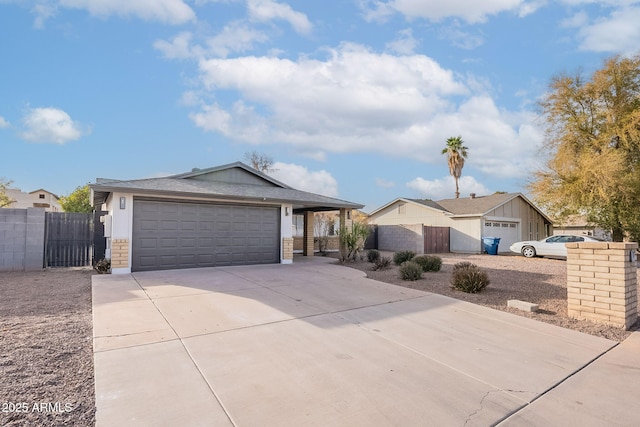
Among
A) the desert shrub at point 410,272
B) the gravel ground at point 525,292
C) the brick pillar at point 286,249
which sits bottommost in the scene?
the gravel ground at point 525,292

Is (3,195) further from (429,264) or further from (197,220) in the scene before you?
(429,264)

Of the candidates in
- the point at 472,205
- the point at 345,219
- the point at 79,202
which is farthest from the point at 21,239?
the point at 472,205

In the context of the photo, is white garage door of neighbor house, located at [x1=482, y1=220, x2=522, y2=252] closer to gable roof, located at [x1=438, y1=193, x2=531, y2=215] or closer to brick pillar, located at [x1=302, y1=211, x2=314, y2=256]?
gable roof, located at [x1=438, y1=193, x2=531, y2=215]

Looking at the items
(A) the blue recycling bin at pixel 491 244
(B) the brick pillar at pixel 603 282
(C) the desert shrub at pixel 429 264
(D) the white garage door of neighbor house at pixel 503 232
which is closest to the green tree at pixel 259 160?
(D) the white garage door of neighbor house at pixel 503 232

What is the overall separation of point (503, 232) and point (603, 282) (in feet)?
65.5

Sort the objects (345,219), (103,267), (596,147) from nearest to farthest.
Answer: (103,267) < (345,219) < (596,147)

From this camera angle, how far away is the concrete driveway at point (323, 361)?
106 inches

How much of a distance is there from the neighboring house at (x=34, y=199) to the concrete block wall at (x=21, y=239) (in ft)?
118

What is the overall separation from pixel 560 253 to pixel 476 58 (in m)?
11.4

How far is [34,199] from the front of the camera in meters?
43.1

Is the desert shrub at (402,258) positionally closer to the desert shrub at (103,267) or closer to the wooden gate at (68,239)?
the desert shrub at (103,267)

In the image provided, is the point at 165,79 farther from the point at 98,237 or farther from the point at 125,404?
the point at 125,404

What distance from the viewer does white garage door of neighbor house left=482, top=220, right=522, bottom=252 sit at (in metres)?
22.4

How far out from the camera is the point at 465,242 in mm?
22484
